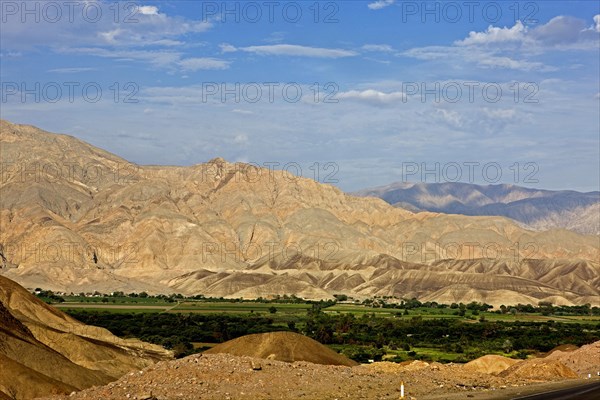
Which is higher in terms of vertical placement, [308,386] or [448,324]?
[308,386]

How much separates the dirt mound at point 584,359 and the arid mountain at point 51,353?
32720 millimetres

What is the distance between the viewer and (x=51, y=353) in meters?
53.6

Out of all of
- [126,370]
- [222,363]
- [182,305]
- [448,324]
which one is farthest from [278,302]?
[222,363]

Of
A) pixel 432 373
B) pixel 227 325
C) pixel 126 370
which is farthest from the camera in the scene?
pixel 227 325

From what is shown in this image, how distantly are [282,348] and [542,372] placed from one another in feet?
56.0

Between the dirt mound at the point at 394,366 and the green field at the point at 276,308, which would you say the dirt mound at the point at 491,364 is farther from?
the green field at the point at 276,308

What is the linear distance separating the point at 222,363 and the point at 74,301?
467 ft

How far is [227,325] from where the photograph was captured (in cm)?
11494

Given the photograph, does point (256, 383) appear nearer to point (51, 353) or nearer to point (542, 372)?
point (51, 353)

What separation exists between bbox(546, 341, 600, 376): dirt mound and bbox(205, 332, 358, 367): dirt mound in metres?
16.9

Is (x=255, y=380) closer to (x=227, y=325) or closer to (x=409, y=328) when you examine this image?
(x=227, y=325)

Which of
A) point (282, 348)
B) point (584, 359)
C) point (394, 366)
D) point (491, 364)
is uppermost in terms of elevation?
point (282, 348)

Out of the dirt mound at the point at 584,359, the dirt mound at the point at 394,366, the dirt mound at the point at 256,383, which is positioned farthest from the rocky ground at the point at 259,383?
the dirt mound at the point at 584,359

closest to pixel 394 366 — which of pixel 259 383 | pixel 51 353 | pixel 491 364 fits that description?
pixel 491 364
